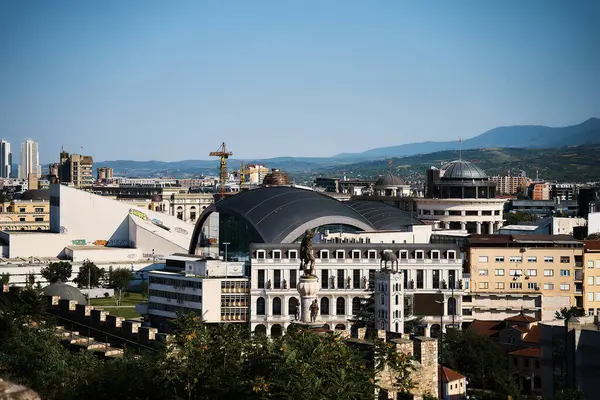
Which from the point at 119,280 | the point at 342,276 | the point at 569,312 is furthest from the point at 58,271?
the point at 569,312

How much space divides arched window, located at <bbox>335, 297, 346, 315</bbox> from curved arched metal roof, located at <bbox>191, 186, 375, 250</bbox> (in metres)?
9.86

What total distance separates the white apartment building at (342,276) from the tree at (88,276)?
3151 cm

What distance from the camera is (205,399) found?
101 feet

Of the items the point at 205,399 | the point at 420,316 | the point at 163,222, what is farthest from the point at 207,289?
the point at 163,222

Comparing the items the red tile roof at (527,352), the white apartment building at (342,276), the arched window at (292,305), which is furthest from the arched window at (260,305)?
the red tile roof at (527,352)

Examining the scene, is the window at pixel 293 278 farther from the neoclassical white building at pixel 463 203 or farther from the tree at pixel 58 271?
the neoclassical white building at pixel 463 203

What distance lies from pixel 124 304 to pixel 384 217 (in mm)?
23464

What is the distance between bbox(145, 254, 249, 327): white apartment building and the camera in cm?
7725

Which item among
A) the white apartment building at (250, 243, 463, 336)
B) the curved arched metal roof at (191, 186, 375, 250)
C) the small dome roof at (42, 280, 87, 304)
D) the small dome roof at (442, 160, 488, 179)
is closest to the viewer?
the small dome roof at (42, 280, 87, 304)

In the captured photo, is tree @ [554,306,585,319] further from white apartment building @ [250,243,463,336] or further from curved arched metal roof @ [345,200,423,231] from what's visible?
curved arched metal roof @ [345,200,423,231]

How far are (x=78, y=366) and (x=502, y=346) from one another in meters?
34.0

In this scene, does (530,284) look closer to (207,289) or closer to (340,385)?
(207,289)

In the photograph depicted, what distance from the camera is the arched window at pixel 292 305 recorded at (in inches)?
3002

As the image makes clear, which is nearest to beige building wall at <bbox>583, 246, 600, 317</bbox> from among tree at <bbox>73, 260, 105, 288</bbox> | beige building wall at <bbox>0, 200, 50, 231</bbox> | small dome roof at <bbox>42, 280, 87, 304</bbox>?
small dome roof at <bbox>42, 280, 87, 304</bbox>
